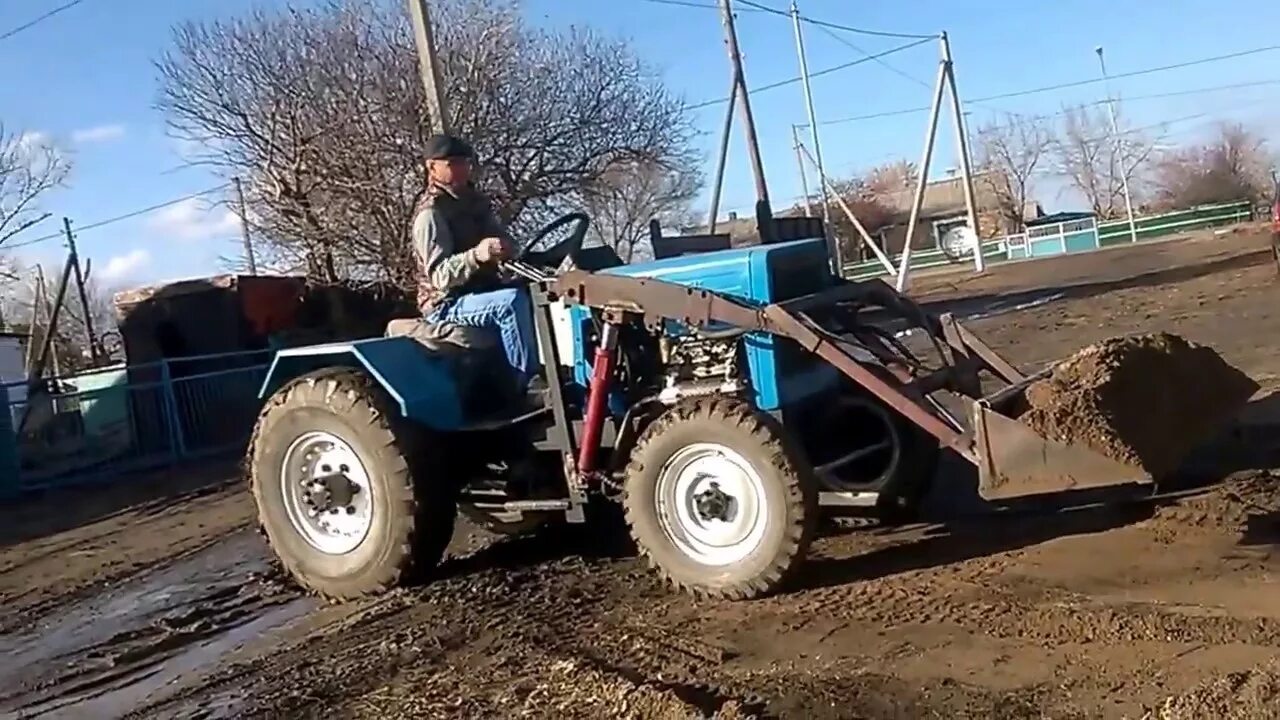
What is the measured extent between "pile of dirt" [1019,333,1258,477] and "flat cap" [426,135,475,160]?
10.0ft

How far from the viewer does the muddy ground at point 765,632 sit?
14.2 feet

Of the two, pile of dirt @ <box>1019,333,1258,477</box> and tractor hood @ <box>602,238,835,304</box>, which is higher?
tractor hood @ <box>602,238,835,304</box>

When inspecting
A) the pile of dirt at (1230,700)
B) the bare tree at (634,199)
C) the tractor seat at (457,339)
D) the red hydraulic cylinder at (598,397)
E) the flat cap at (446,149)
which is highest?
the bare tree at (634,199)

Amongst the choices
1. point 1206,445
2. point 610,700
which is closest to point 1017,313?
point 1206,445

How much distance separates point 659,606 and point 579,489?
71cm

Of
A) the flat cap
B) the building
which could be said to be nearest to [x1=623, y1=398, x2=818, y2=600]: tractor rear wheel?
the flat cap

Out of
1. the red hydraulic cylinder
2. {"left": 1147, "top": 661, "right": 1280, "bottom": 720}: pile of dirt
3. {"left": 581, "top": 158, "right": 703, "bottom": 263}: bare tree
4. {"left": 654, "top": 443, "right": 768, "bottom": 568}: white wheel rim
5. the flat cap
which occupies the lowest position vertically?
{"left": 1147, "top": 661, "right": 1280, "bottom": 720}: pile of dirt

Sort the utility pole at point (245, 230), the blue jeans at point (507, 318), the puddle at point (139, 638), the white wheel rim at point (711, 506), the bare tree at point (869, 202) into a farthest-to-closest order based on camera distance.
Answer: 1. the bare tree at point (869, 202)
2. the utility pole at point (245, 230)
3. the blue jeans at point (507, 318)
4. the puddle at point (139, 638)
5. the white wheel rim at point (711, 506)

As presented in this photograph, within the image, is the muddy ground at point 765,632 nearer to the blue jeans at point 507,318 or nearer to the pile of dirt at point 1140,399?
the pile of dirt at point 1140,399

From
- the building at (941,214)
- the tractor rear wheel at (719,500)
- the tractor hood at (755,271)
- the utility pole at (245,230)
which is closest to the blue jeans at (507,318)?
the tractor hood at (755,271)

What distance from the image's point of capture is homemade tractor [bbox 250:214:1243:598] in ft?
18.5

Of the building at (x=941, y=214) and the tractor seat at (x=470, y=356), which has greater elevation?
the building at (x=941, y=214)

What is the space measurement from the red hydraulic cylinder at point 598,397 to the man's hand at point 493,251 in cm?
63

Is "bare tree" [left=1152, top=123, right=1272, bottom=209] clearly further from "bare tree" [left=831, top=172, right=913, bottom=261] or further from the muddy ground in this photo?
the muddy ground
